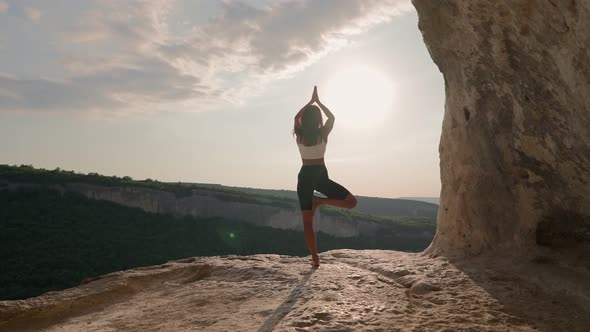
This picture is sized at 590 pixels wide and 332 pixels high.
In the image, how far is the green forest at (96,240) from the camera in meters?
30.3

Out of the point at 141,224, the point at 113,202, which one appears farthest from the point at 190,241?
the point at 113,202

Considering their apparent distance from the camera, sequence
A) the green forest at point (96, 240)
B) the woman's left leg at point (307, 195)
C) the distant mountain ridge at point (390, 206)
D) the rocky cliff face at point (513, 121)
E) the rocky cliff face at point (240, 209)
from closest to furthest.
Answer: the rocky cliff face at point (513, 121), the woman's left leg at point (307, 195), the green forest at point (96, 240), the rocky cliff face at point (240, 209), the distant mountain ridge at point (390, 206)

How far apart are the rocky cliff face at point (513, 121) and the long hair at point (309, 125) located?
7.14 feet

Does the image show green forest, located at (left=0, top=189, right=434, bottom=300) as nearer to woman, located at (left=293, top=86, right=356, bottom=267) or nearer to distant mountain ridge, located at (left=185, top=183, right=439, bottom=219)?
woman, located at (left=293, top=86, right=356, bottom=267)

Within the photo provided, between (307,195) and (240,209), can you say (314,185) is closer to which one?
(307,195)

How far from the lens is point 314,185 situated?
5.72 meters

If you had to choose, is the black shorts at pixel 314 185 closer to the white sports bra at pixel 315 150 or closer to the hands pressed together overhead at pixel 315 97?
the white sports bra at pixel 315 150

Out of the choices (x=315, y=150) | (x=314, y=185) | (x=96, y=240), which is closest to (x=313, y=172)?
(x=314, y=185)

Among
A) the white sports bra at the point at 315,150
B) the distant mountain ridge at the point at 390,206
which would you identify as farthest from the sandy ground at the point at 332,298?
the distant mountain ridge at the point at 390,206

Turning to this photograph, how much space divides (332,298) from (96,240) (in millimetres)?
41423

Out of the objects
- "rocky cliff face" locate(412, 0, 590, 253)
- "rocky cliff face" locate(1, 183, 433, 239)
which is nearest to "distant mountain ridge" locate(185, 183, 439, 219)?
"rocky cliff face" locate(1, 183, 433, 239)

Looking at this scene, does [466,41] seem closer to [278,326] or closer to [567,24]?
[567,24]

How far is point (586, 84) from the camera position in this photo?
Result: 12.6ft

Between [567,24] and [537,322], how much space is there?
101 inches
